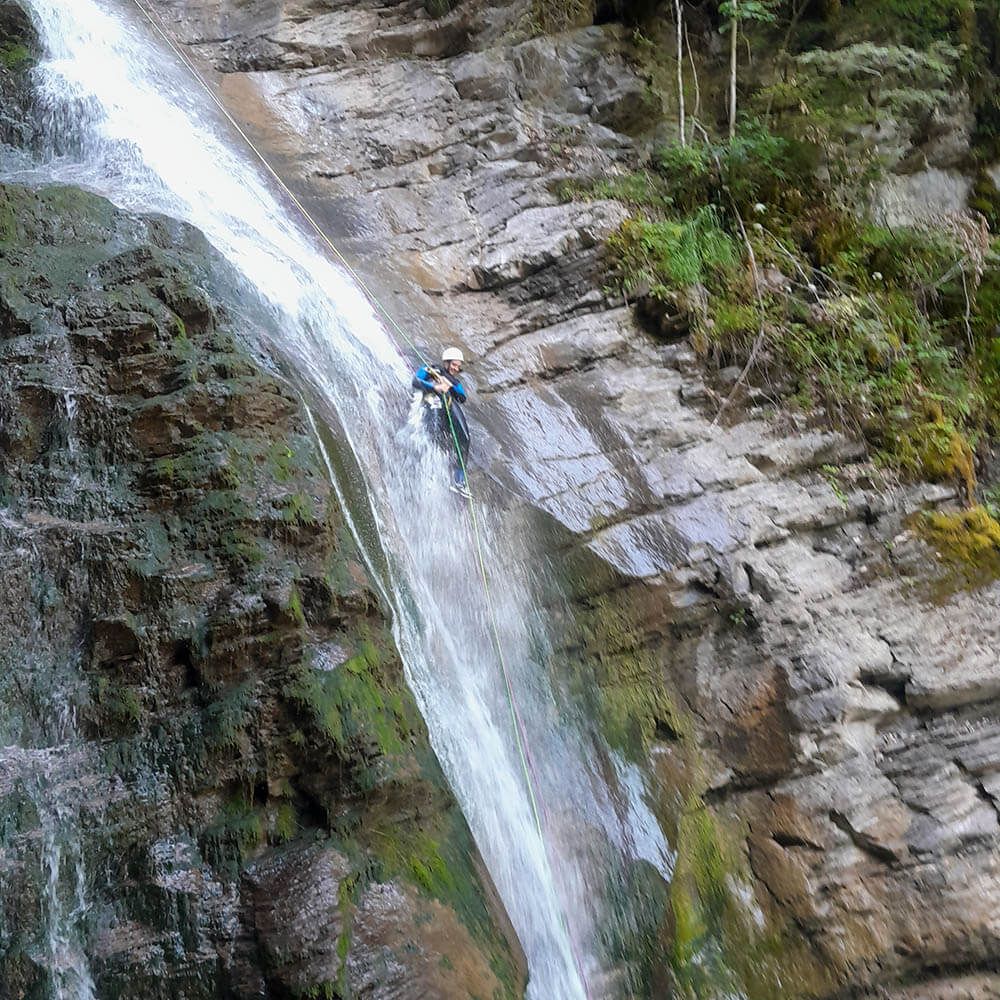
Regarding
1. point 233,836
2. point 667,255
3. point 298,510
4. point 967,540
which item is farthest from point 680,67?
point 233,836

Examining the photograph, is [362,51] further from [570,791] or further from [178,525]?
[570,791]

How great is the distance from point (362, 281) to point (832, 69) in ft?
17.7

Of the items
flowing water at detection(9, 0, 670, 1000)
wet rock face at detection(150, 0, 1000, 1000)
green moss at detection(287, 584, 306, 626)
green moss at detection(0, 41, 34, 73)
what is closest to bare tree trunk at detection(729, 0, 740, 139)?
wet rock face at detection(150, 0, 1000, 1000)

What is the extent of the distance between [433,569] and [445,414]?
128 centimetres

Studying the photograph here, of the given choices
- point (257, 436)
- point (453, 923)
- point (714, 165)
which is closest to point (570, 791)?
point (453, 923)

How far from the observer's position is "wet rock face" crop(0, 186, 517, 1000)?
3436 mm

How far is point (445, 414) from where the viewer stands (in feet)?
21.4

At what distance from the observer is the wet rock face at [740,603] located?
534 centimetres

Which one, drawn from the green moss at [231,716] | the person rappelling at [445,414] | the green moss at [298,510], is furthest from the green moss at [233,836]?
the person rappelling at [445,414]

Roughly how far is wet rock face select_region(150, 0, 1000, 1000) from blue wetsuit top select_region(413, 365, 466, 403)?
48 cm

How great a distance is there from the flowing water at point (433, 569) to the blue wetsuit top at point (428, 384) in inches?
9.4

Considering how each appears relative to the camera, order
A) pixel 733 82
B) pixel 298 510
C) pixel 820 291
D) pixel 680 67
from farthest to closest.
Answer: pixel 680 67 → pixel 733 82 → pixel 820 291 → pixel 298 510

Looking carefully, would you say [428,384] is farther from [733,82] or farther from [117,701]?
[733,82]

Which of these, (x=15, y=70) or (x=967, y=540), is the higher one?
(x=15, y=70)
